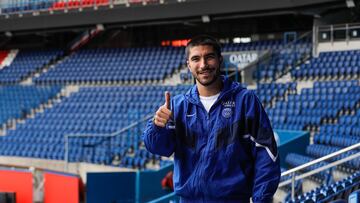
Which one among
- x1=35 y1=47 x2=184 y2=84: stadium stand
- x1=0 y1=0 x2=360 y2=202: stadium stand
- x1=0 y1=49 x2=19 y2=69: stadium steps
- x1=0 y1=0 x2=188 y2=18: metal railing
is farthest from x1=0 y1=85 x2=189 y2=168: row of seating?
x1=0 y1=49 x2=19 y2=69: stadium steps

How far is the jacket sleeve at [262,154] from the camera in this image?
2.29m

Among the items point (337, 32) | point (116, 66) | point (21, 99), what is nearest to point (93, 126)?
point (116, 66)

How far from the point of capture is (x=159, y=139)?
240cm

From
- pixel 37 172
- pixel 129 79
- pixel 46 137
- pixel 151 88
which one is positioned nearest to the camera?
pixel 37 172

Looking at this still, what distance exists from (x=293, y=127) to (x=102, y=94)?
739cm

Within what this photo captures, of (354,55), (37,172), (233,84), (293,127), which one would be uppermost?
(354,55)

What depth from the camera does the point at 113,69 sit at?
1894cm

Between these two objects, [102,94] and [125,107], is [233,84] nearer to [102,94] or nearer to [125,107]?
[125,107]

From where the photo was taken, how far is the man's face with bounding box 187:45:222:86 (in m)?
2.37

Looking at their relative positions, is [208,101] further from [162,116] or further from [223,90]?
[162,116]

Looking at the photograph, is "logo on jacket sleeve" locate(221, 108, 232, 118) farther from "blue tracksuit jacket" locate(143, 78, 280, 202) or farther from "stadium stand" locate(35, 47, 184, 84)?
"stadium stand" locate(35, 47, 184, 84)

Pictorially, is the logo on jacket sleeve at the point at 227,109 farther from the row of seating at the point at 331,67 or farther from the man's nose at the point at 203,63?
the row of seating at the point at 331,67

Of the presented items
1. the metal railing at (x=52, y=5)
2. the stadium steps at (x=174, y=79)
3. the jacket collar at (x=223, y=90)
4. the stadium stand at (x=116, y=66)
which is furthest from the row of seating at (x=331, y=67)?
the jacket collar at (x=223, y=90)

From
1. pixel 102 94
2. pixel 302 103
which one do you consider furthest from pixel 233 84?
pixel 102 94
